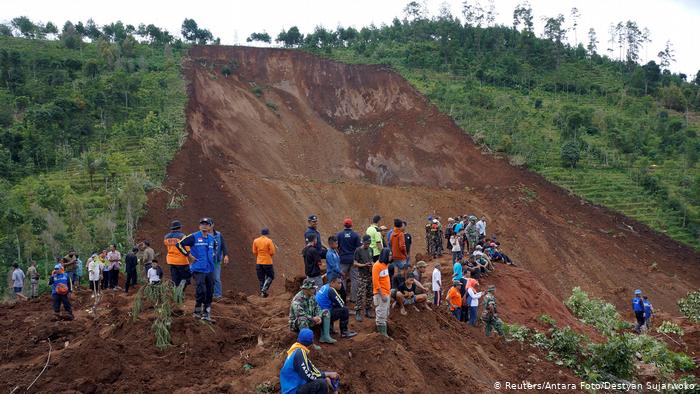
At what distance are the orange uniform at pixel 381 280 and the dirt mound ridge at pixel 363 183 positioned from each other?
14426mm

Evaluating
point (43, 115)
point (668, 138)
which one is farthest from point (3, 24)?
point (668, 138)

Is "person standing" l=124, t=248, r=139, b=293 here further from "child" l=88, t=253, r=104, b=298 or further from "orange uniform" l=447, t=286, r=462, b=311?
"orange uniform" l=447, t=286, r=462, b=311

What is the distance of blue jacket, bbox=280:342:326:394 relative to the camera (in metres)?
6.63

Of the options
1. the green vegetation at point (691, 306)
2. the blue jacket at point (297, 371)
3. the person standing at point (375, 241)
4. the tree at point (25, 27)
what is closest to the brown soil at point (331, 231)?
the blue jacket at point (297, 371)

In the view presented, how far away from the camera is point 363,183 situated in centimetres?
3797

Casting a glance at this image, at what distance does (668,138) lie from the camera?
43.9m

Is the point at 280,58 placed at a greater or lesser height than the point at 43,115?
greater

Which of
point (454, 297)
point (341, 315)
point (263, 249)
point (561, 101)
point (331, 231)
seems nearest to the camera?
point (341, 315)

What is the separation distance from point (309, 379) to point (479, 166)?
33.2m

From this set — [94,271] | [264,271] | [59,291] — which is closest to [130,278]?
[94,271]

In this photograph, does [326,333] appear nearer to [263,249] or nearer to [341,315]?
[341,315]

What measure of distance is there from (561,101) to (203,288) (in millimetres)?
49554

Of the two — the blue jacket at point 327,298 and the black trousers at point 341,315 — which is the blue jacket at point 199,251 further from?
the black trousers at point 341,315

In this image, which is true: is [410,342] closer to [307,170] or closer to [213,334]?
[213,334]
